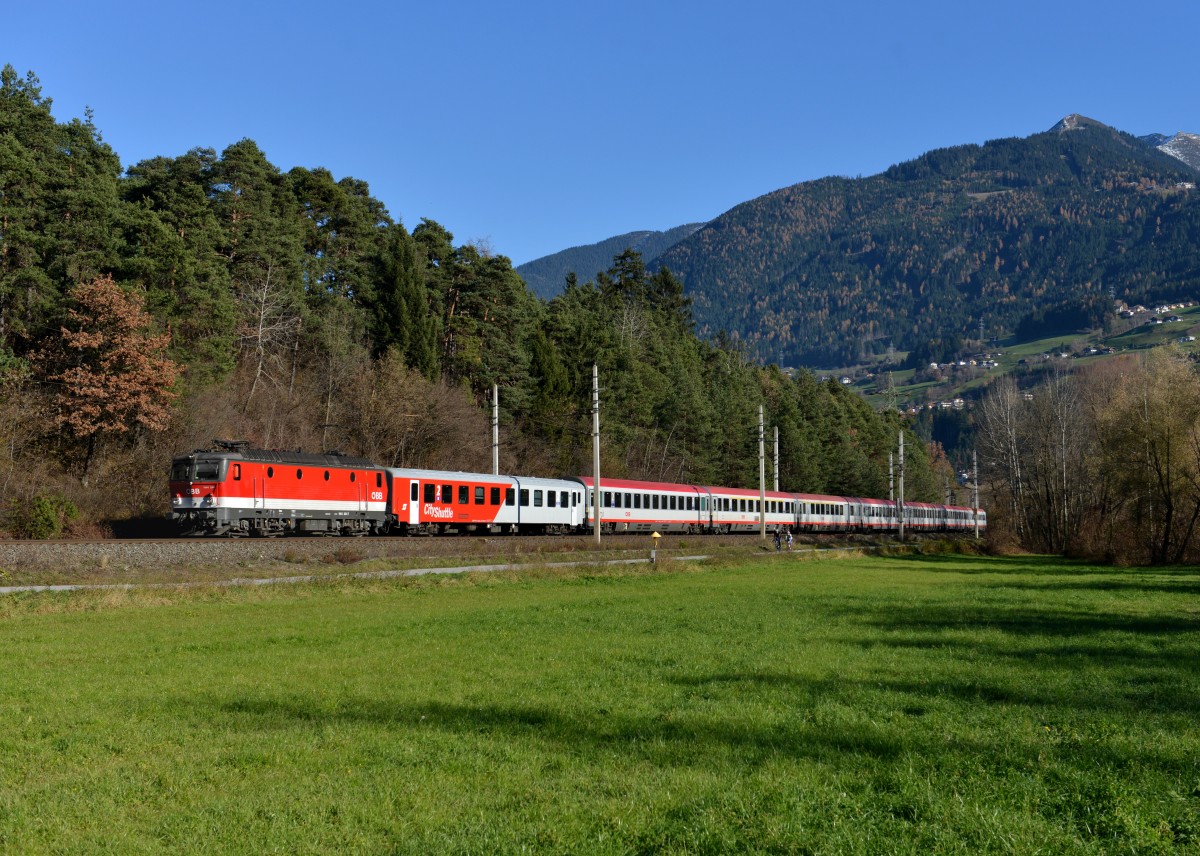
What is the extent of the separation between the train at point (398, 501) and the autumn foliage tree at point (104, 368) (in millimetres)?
6010

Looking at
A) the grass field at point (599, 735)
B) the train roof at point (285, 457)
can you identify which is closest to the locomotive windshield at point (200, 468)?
the train roof at point (285, 457)

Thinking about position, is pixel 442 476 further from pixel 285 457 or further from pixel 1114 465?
pixel 1114 465

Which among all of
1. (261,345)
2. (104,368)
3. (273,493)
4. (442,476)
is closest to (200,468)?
(273,493)

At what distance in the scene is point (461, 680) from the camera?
1248cm

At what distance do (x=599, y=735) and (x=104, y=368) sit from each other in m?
40.4

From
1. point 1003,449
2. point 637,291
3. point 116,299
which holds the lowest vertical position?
point 1003,449

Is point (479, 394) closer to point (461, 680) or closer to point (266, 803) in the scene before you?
point (461, 680)

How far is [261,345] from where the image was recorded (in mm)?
56344

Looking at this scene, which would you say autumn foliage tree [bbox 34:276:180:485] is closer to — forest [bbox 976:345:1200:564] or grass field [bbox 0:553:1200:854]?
grass field [bbox 0:553:1200:854]

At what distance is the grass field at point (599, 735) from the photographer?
21.7 feet

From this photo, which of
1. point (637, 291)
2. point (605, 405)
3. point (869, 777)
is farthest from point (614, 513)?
point (637, 291)

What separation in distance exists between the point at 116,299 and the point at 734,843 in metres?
43.4

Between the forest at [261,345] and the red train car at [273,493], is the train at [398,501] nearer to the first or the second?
the red train car at [273,493]

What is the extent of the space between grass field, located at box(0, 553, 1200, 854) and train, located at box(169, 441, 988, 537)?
16472mm
